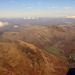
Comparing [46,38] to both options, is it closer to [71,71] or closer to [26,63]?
[71,71]

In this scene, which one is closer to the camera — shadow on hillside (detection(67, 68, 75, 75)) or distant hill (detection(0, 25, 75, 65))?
shadow on hillside (detection(67, 68, 75, 75))

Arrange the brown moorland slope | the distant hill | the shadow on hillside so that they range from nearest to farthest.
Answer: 1. the brown moorland slope
2. the shadow on hillside
3. the distant hill

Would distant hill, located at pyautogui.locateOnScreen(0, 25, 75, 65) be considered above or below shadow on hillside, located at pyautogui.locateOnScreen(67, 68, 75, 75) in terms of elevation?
above

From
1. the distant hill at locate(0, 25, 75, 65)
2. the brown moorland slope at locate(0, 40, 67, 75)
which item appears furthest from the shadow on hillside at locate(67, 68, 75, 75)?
the distant hill at locate(0, 25, 75, 65)

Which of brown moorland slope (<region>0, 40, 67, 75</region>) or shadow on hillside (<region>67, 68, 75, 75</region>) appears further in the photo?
shadow on hillside (<region>67, 68, 75, 75</region>)

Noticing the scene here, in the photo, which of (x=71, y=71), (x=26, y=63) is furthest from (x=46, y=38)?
(x=26, y=63)

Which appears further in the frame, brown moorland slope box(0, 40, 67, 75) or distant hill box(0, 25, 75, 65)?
distant hill box(0, 25, 75, 65)

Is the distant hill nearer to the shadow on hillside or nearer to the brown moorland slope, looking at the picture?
the brown moorland slope

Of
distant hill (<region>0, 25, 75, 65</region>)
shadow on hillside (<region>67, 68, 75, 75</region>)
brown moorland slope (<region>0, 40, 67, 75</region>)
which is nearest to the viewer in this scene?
brown moorland slope (<region>0, 40, 67, 75</region>)

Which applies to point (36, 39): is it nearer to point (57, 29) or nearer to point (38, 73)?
point (57, 29)
